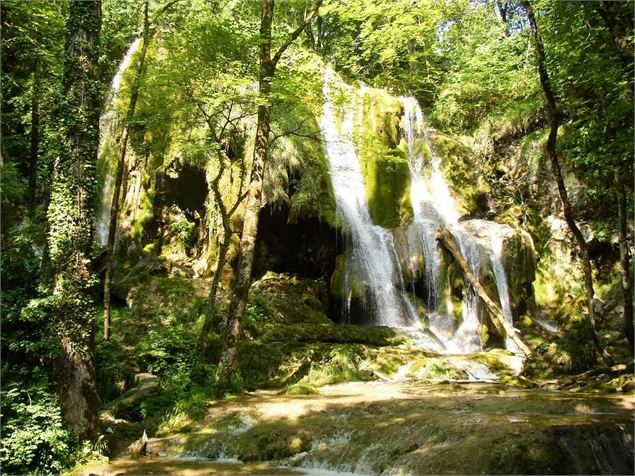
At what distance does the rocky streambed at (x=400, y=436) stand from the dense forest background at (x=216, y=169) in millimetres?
1000

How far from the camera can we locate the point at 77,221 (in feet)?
23.7

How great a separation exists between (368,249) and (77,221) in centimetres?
1109

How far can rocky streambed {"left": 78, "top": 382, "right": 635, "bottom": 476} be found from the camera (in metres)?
5.14

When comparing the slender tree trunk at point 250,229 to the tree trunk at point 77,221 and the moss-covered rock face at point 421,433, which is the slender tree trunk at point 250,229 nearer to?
the moss-covered rock face at point 421,433

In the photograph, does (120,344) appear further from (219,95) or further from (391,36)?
(391,36)

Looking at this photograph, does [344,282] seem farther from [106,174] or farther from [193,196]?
[106,174]

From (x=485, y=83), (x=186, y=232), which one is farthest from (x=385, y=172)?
(x=485, y=83)

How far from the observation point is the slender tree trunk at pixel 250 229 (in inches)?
373

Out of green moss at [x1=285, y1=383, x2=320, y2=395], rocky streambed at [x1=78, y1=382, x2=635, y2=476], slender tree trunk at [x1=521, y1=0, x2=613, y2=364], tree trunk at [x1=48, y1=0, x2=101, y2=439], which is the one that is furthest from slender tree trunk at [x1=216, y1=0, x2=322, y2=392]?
slender tree trunk at [x1=521, y1=0, x2=613, y2=364]

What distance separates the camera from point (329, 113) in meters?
20.6

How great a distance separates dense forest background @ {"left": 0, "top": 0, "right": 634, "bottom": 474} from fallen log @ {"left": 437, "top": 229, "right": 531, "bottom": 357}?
0.84m

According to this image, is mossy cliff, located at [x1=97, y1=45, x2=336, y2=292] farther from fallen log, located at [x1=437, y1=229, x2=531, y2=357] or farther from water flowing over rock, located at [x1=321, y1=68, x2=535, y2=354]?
fallen log, located at [x1=437, y1=229, x2=531, y2=357]

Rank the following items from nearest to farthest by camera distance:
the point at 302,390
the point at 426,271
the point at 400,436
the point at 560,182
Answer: the point at 400,436, the point at 302,390, the point at 560,182, the point at 426,271

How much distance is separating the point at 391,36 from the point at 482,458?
10.2 metres
